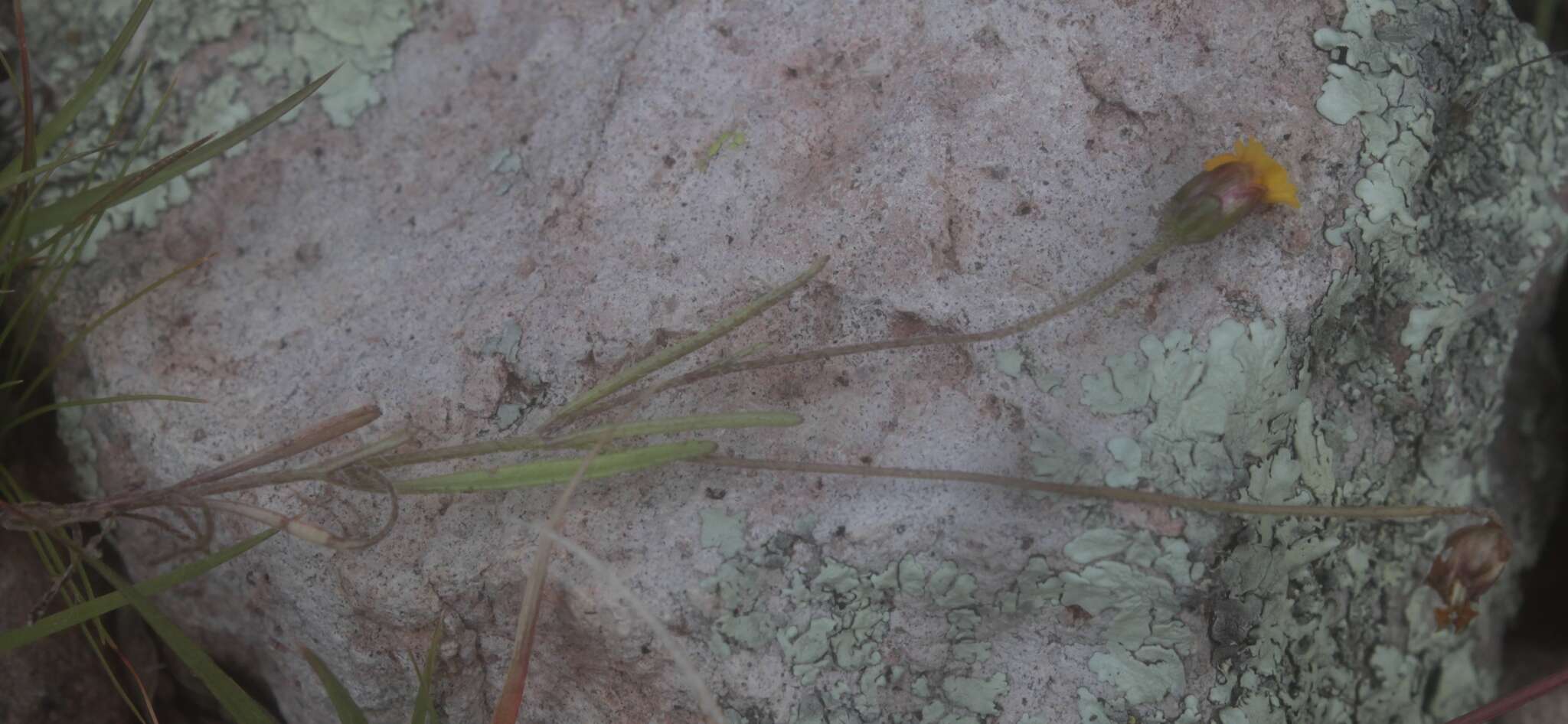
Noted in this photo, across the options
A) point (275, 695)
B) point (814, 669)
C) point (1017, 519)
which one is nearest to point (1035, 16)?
point (1017, 519)

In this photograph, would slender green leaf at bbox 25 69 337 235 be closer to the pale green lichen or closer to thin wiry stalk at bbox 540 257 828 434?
the pale green lichen

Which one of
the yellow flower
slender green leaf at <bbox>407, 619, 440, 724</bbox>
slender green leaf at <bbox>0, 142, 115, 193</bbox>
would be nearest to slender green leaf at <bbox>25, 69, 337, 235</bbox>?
slender green leaf at <bbox>0, 142, 115, 193</bbox>

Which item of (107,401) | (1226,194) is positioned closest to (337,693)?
(107,401)

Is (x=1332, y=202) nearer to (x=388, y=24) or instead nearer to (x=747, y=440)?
(x=747, y=440)

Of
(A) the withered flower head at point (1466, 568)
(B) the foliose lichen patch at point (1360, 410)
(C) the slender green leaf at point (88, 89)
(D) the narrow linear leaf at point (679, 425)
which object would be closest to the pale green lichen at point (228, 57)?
(C) the slender green leaf at point (88, 89)

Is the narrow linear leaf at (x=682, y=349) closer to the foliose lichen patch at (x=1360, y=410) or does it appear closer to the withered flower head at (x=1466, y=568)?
the foliose lichen patch at (x=1360, y=410)

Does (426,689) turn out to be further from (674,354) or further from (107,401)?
(107,401)

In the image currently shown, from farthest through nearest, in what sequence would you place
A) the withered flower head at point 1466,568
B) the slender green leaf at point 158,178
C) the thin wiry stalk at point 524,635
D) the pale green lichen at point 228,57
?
the pale green lichen at point 228,57, the withered flower head at point 1466,568, the slender green leaf at point 158,178, the thin wiry stalk at point 524,635
